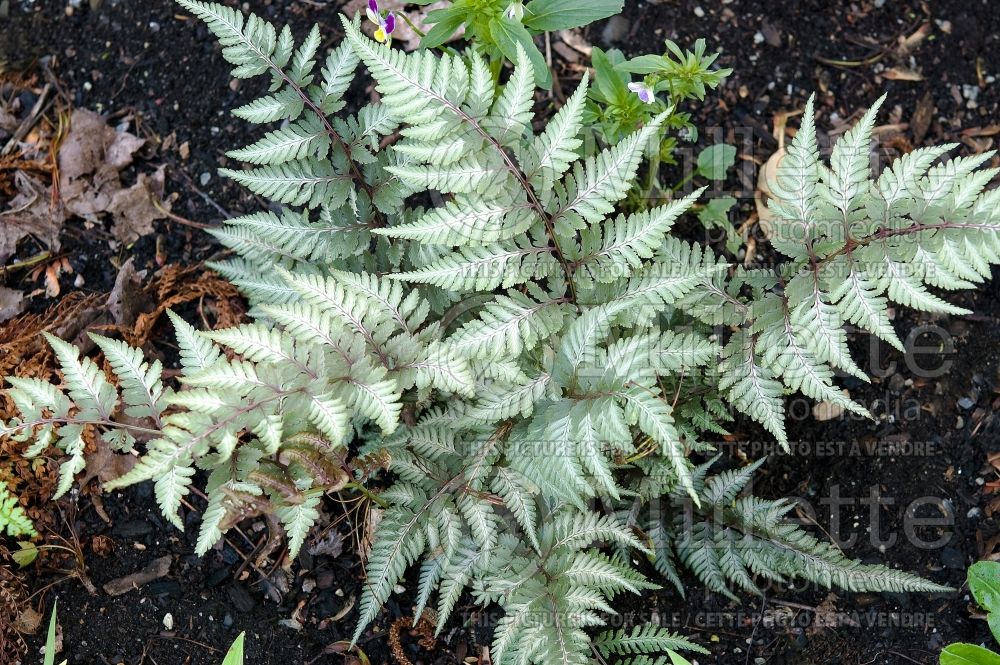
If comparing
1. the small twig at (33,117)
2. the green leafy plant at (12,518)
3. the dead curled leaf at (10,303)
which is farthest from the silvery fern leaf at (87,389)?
the small twig at (33,117)

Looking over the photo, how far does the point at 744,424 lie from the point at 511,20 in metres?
1.73

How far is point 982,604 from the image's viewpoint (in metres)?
2.69

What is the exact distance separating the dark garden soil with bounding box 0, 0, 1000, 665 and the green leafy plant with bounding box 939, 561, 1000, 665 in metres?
0.31

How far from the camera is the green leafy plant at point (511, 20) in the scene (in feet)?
8.06

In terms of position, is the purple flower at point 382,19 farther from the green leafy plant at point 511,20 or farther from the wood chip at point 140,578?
the wood chip at point 140,578

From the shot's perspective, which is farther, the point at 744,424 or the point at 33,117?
the point at 33,117

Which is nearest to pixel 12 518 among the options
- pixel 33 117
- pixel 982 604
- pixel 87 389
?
pixel 87 389

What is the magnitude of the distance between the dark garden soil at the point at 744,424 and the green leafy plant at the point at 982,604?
0.31 metres

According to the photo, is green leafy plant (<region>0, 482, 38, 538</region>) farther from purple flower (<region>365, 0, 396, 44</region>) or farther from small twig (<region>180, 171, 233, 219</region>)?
purple flower (<region>365, 0, 396, 44</region>)

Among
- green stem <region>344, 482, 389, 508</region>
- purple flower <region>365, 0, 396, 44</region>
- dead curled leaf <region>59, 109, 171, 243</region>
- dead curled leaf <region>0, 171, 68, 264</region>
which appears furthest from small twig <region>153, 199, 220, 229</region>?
green stem <region>344, 482, 389, 508</region>

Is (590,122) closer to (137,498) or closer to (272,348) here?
(272,348)

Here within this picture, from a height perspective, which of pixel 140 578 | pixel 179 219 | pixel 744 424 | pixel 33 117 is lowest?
pixel 140 578

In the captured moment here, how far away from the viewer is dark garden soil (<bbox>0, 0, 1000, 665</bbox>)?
2932 millimetres

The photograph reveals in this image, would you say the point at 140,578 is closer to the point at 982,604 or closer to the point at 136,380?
the point at 136,380
